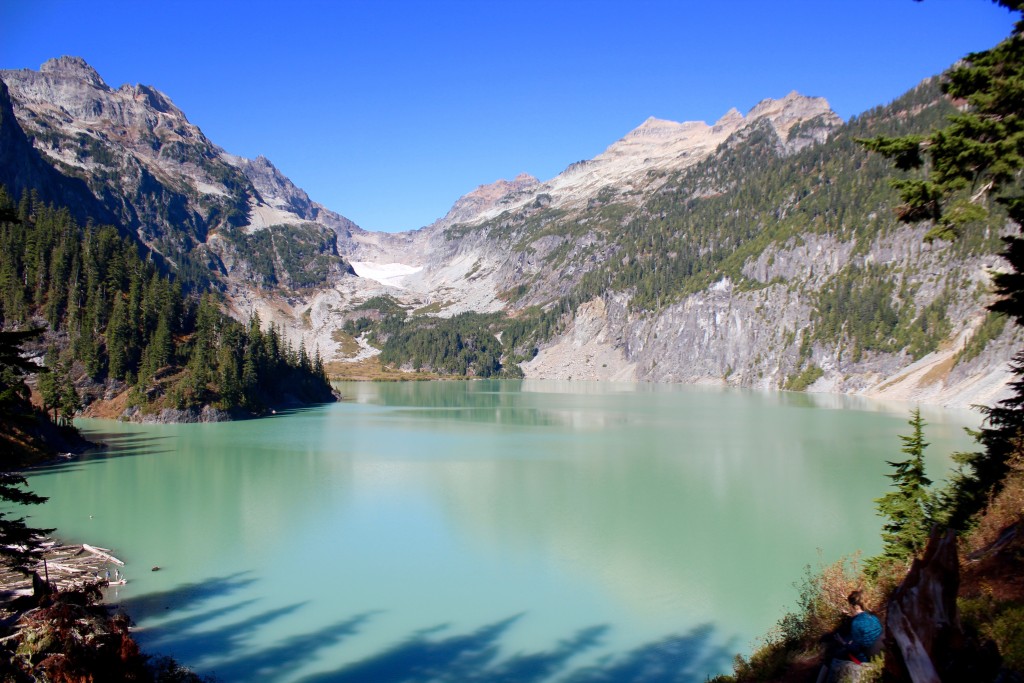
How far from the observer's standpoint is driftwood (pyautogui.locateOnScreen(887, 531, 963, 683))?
8242 mm

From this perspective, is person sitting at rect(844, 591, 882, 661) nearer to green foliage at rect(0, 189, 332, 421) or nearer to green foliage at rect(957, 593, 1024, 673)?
green foliage at rect(957, 593, 1024, 673)

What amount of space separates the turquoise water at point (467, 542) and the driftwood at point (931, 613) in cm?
899

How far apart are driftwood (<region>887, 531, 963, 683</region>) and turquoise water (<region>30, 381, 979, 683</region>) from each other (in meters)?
8.99

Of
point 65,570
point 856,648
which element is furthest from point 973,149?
point 65,570

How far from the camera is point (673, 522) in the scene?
3138 cm

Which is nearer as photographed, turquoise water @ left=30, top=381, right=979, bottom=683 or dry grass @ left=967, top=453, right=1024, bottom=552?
dry grass @ left=967, top=453, right=1024, bottom=552

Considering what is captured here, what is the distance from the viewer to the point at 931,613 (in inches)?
329

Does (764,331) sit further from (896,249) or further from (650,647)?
(650,647)

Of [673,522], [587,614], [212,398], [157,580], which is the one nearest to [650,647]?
[587,614]

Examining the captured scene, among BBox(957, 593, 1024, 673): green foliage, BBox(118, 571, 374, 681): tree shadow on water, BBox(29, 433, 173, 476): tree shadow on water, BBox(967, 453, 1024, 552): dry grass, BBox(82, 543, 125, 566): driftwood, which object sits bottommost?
BBox(118, 571, 374, 681): tree shadow on water

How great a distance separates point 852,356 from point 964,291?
22.7 m

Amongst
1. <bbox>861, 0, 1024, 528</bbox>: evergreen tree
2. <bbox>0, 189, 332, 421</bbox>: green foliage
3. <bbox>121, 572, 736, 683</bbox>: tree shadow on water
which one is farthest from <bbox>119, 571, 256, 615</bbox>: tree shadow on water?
<bbox>0, 189, 332, 421</bbox>: green foliage

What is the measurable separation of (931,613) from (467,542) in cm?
2222

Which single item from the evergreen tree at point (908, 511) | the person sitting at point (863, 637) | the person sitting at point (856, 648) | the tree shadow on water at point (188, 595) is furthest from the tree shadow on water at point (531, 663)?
the tree shadow on water at point (188, 595)
